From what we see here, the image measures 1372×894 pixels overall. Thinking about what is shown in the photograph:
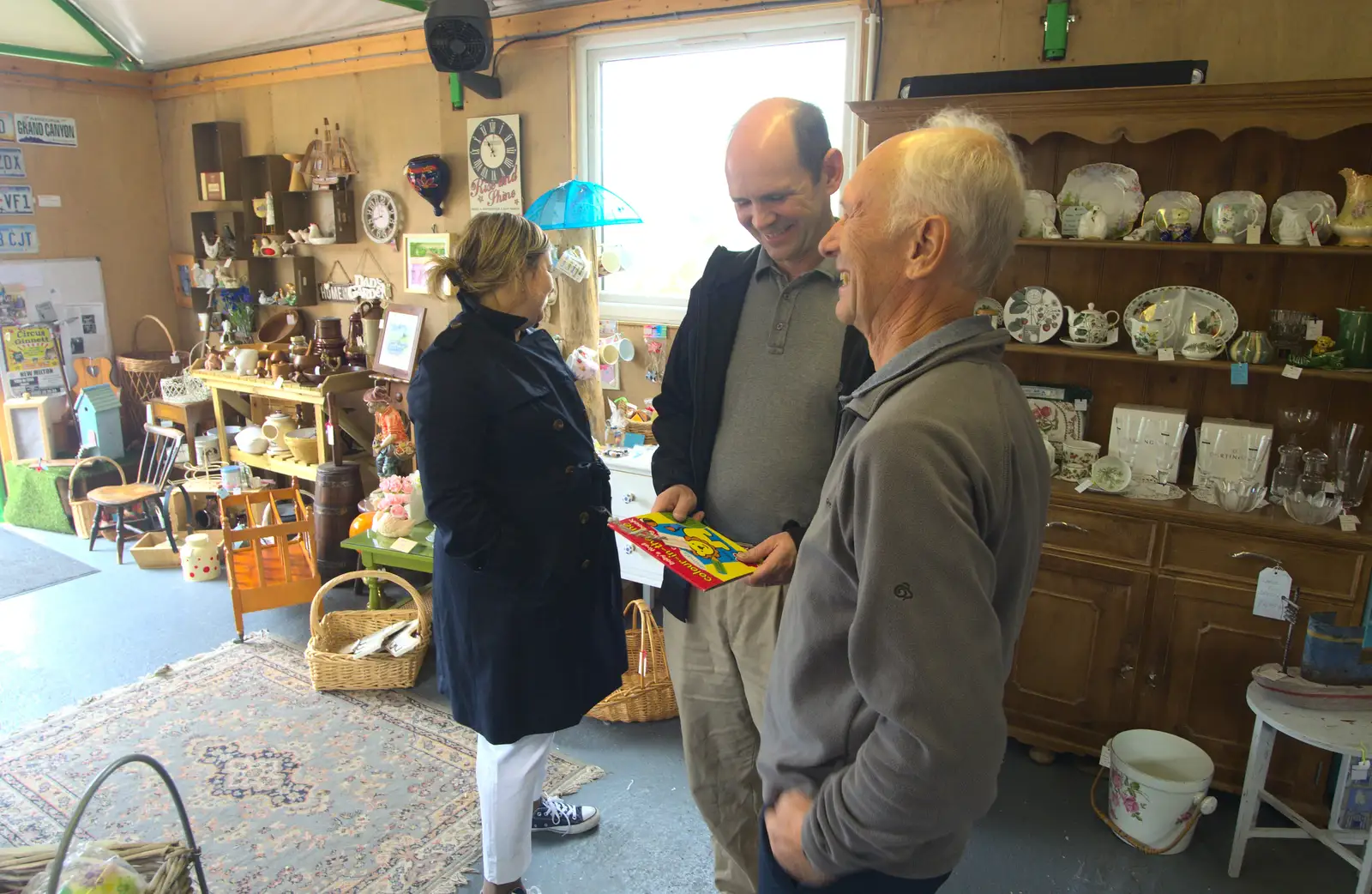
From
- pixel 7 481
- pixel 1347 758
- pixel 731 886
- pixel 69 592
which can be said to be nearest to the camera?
pixel 731 886

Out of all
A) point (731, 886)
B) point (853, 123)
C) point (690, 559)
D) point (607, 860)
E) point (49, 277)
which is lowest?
point (607, 860)

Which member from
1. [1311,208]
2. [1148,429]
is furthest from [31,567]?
[1311,208]

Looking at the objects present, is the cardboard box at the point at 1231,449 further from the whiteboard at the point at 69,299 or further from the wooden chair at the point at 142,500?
the whiteboard at the point at 69,299

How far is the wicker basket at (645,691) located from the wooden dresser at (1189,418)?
111 centimetres

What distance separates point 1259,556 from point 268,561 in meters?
3.66

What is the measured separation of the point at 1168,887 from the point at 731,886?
1214 millimetres

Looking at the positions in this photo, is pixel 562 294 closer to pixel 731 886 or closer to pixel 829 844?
pixel 731 886

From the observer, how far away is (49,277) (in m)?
4.96

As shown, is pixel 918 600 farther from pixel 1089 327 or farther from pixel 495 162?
pixel 495 162

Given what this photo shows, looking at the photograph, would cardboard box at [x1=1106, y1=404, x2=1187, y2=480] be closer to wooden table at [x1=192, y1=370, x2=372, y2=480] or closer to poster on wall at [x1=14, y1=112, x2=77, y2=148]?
wooden table at [x1=192, y1=370, x2=372, y2=480]

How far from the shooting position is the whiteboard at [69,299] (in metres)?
4.87

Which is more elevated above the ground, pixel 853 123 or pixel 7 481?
pixel 853 123

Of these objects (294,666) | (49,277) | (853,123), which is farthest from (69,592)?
(853,123)

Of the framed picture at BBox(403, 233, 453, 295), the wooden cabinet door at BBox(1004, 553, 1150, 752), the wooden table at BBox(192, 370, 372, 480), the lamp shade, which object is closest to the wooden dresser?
the wooden cabinet door at BBox(1004, 553, 1150, 752)
